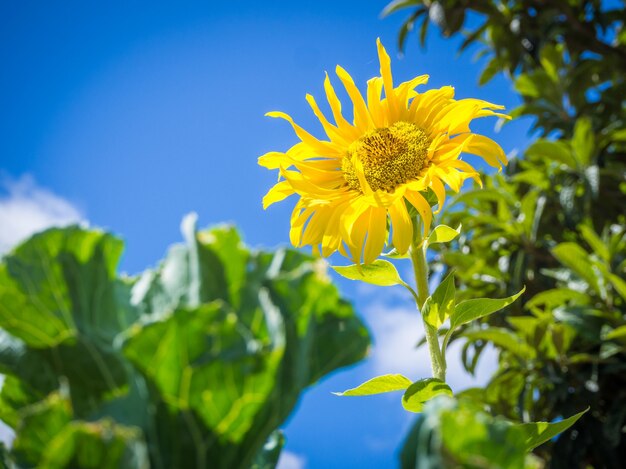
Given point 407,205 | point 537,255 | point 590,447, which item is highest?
A: point 537,255

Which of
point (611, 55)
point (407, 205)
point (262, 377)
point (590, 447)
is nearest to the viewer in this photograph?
point (262, 377)

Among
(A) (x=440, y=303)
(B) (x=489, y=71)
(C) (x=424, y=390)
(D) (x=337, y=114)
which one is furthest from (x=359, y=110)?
(B) (x=489, y=71)

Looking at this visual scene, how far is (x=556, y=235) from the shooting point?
3.09m

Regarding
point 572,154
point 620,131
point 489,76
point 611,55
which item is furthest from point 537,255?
point 489,76

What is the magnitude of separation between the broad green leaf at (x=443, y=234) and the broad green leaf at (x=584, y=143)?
95.4 inches

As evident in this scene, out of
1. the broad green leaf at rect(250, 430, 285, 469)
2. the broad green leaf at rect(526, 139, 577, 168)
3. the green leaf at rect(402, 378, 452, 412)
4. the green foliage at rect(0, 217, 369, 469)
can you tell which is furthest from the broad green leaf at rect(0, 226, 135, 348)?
the broad green leaf at rect(526, 139, 577, 168)

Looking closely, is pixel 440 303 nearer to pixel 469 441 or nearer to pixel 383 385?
pixel 383 385

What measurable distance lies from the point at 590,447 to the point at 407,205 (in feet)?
6.84

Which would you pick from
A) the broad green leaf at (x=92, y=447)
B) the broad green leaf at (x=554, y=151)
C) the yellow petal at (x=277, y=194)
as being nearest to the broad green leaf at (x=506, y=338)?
the broad green leaf at (x=554, y=151)

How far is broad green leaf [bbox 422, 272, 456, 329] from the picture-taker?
0.71 m

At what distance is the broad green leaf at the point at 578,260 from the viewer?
92.0 inches

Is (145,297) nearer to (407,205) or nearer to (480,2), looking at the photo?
(407,205)

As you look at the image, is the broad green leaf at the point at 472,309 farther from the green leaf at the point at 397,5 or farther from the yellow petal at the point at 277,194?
the green leaf at the point at 397,5

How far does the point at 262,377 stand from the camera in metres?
0.31
